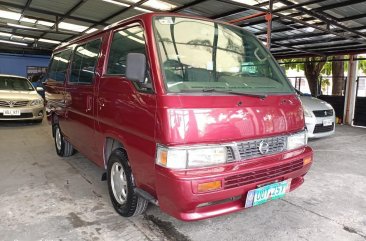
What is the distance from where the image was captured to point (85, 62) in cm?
359

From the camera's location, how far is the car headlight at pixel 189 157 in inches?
80.5

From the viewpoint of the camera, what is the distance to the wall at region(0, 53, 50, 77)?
16031 mm

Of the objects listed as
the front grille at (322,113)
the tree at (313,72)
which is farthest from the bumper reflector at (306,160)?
the tree at (313,72)

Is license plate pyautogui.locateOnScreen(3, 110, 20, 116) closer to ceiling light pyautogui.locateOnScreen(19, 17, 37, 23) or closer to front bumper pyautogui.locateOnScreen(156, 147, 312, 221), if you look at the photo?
ceiling light pyautogui.locateOnScreen(19, 17, 37, 23)

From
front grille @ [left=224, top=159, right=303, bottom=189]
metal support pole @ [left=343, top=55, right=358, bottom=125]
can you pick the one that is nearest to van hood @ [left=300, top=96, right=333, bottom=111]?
front grille @ [left=224, top=159, right=303, bottom=189]

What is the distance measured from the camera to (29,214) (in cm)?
286

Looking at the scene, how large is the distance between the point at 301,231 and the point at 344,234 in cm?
38

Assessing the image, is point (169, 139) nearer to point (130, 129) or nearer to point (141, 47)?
point (130, 129)

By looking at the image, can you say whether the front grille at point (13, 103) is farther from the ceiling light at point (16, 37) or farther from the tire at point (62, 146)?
the ceiling light at point (16, 37)

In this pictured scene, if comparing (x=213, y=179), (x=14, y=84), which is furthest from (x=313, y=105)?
(x=14, y=84)

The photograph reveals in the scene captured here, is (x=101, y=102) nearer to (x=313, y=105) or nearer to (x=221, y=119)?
(x=221, y=119)

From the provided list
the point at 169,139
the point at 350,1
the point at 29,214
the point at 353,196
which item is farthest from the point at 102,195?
the point at 350,1

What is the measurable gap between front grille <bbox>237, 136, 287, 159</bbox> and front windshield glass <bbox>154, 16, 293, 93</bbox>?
1.43 feet

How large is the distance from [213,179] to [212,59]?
1.09 meters
